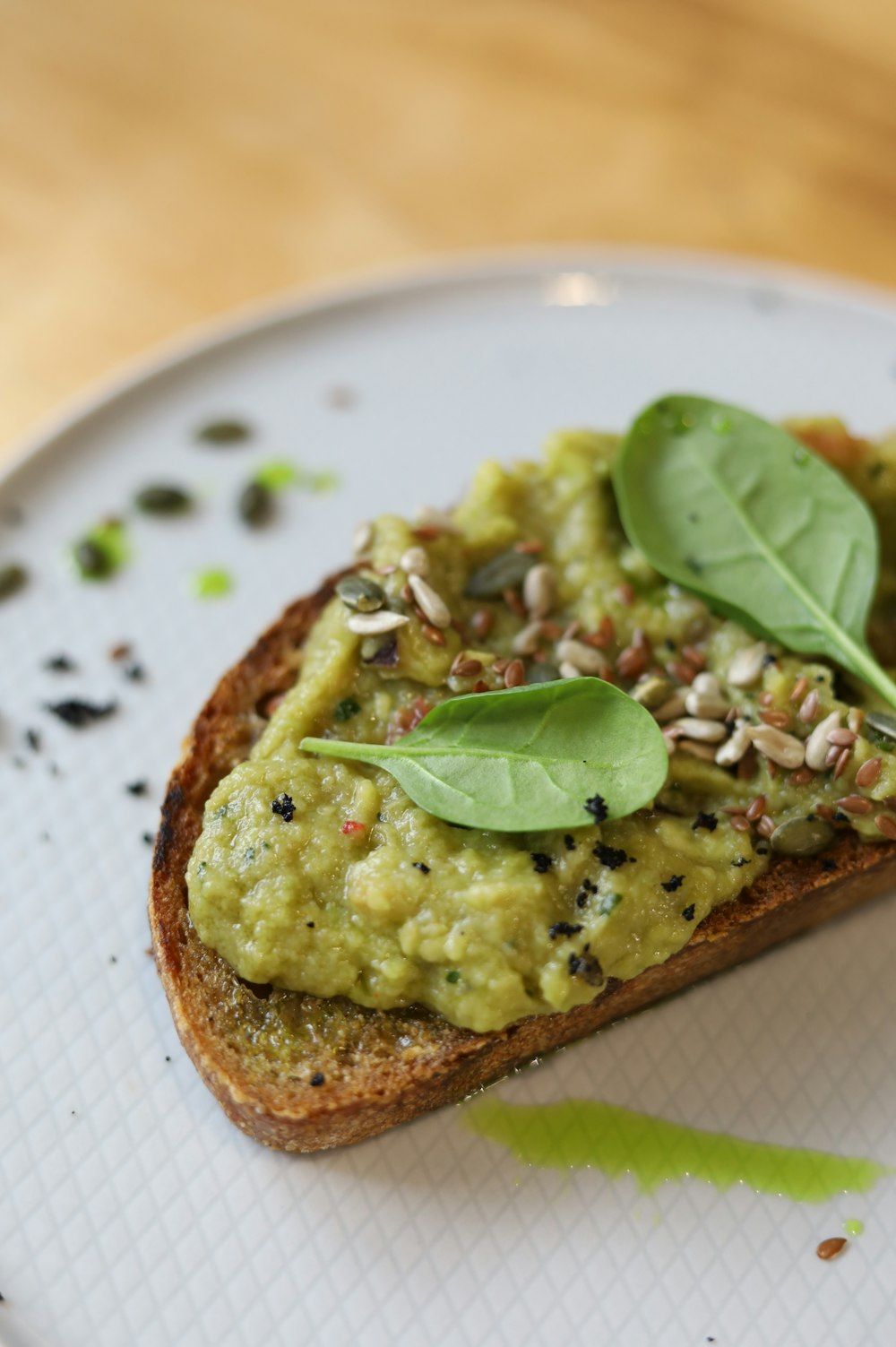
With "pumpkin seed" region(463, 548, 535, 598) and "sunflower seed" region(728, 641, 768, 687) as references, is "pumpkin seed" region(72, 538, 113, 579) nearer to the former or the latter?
"pumpkin seed" region(463, 548, 535, 598)

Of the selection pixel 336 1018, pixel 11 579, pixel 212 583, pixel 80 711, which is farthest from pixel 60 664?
pixel 336 1018

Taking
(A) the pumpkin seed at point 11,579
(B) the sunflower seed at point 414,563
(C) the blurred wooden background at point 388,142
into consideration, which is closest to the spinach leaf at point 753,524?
(B) the sunflower seed at point 414,563

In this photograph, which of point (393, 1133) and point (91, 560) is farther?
point (91, 560)

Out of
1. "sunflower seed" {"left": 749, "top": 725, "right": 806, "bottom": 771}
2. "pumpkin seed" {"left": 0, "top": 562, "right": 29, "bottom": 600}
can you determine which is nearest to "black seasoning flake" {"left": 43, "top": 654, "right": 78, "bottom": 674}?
"pumpkin seed" {"left": 0, "top": 562, "right": 29, "bottom": 600}

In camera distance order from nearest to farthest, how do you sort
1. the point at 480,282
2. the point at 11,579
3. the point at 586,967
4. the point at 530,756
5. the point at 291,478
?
the point at 586,967 → the point at 530,756 → the point at 11,579 → the point at 291,478 → the point at 480,282

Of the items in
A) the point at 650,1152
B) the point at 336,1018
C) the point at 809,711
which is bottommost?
the point at 650,1152

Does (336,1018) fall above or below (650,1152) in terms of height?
above

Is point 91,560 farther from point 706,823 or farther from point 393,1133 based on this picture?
point 706,823

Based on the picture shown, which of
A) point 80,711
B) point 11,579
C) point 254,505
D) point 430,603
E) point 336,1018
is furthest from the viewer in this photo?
point 254,505
